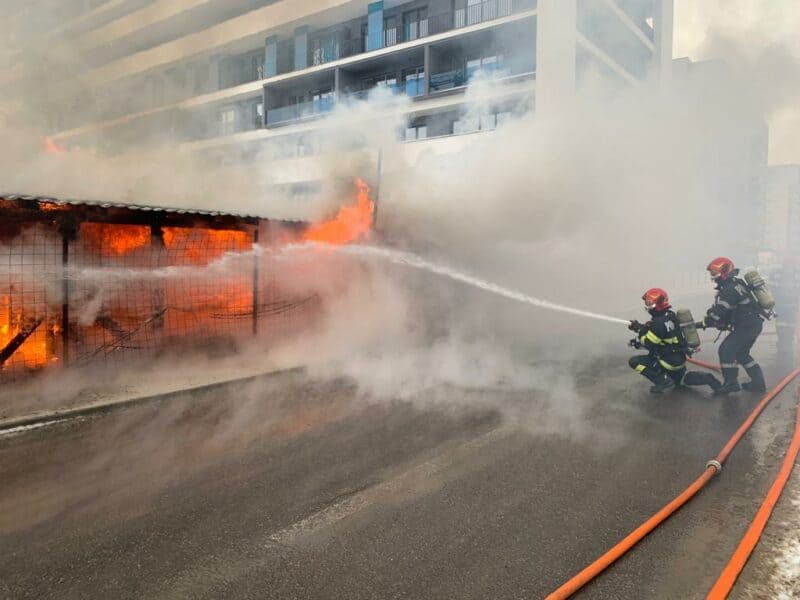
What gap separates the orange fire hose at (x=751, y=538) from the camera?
2.62 meters

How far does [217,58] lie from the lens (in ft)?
92.7

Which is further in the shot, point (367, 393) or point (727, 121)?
point (727, 121)

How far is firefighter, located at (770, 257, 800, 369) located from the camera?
9.24m

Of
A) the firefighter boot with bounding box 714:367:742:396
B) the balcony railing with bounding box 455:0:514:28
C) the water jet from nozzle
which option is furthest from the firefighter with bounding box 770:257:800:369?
the balcony railing with bounding box 455:0:514:28

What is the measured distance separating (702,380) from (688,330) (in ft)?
2.19

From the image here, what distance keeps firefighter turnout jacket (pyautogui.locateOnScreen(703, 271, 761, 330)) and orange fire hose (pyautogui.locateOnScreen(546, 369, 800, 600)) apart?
2.05 m

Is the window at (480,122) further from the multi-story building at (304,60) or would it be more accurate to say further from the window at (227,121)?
the window at (227,121)

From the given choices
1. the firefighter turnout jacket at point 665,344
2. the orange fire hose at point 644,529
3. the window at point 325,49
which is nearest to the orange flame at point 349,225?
the firefighter turnout jacket at point 665,344

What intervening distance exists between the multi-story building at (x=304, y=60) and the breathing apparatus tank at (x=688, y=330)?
1181cm

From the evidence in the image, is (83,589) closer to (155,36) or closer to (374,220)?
(374,220)

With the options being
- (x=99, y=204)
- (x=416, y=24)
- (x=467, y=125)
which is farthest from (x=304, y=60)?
(x=99, y=204)

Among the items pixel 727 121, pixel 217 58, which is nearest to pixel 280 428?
pixel 727 121

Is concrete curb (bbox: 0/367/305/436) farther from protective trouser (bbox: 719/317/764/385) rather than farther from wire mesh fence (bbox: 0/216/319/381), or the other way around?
protective trouser (bbox: 719/317/764/385)

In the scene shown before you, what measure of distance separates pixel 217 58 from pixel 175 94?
324 centimetres
